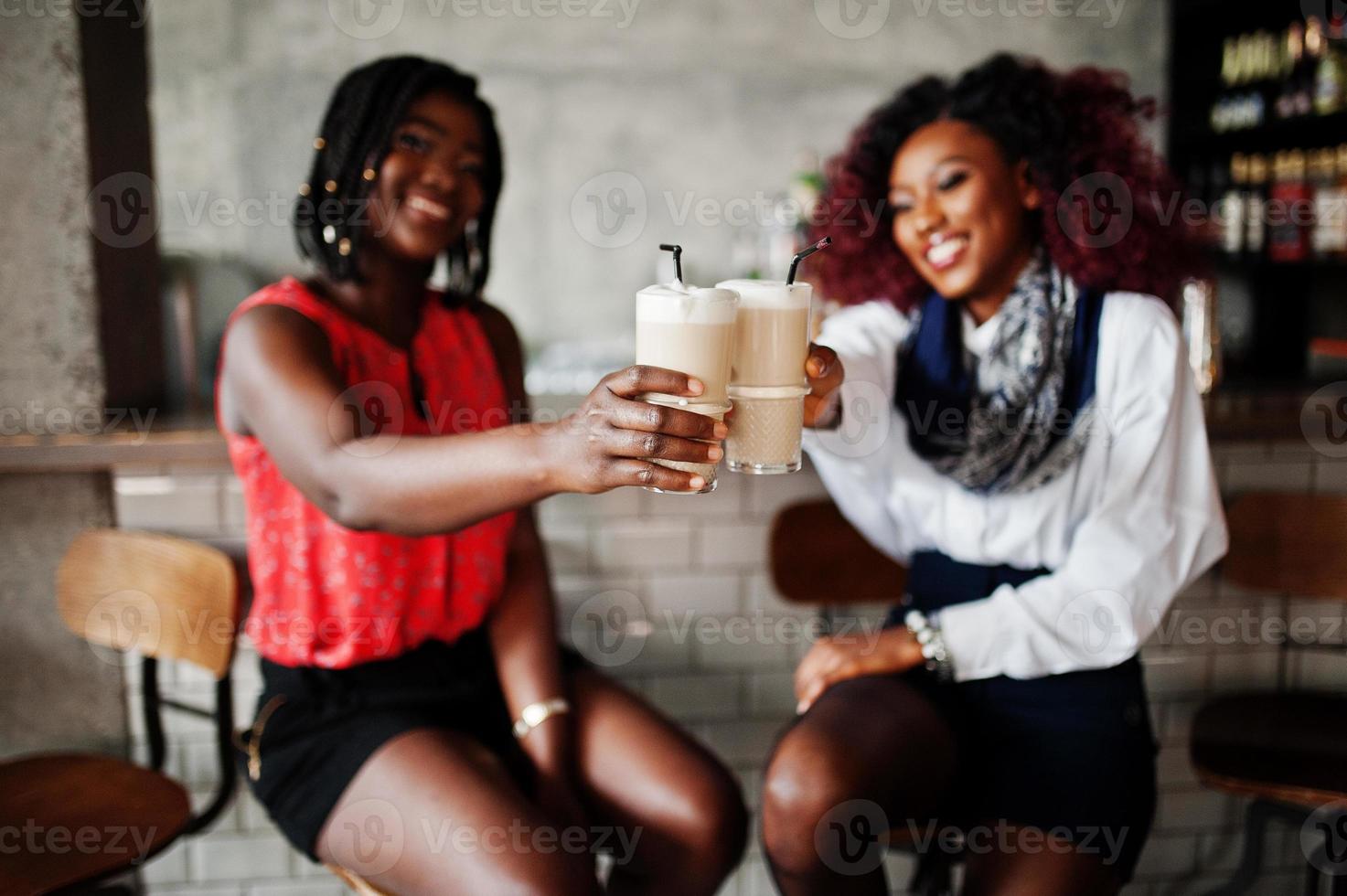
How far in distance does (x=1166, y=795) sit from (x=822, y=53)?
11.5ft

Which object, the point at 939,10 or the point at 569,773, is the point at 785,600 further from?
the point at 939,10

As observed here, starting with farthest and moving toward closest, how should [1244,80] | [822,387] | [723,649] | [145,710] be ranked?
[1244,80] → [723,649] → [145,710] → [822,387]

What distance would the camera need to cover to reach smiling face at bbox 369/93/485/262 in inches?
62.1

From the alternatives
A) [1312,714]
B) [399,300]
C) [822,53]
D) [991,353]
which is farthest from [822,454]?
[822,53]

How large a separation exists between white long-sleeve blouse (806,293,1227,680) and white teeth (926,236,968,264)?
14 cm

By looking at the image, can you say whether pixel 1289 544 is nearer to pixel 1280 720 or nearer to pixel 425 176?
pixel 1280 720

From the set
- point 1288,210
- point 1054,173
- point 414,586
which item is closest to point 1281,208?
point 1288,210

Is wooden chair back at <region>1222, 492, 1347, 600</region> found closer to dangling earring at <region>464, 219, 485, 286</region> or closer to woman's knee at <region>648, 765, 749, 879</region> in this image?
woman's knee at <region>648, 765, 749, 879</region>

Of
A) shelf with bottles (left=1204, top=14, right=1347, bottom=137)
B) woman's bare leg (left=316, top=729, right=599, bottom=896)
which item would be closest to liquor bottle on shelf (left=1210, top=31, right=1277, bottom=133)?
shelf with bottles (left=1204, top=14, right=1347, bottom=137)

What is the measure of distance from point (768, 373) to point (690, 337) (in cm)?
13

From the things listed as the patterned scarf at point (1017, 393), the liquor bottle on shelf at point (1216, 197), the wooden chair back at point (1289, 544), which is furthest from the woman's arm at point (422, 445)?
the liquor bottle on shelf at point (1216, 197)

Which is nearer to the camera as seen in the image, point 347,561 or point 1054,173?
point 347,561

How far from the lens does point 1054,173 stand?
1.69 m

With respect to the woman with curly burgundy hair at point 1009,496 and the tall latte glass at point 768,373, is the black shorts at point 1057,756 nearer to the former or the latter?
the woman with curly burgundy hair at point 1009,496
